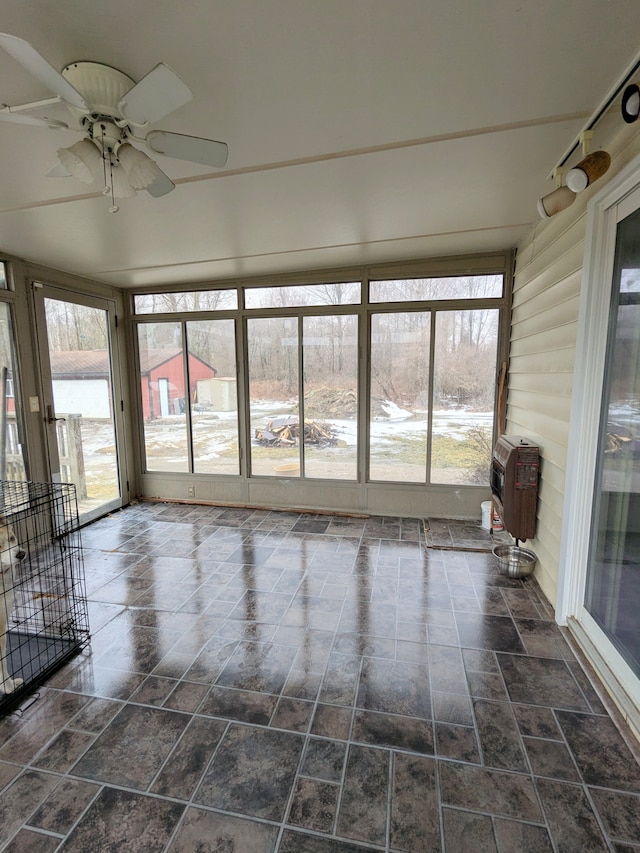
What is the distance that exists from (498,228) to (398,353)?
1498 mm

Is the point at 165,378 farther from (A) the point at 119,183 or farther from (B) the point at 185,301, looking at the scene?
(A) the point at 119,183

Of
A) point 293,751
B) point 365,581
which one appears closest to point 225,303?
point 365,581

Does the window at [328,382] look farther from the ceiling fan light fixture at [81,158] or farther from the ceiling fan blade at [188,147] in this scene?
the ceiling fan light fixture at [81,158]

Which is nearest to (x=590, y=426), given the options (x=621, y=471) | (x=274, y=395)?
(x=621, y=471)

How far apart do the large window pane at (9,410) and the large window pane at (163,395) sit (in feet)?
5.23

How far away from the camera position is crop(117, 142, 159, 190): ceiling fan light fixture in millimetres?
1518

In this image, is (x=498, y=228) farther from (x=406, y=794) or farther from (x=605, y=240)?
(x=406, y=794)

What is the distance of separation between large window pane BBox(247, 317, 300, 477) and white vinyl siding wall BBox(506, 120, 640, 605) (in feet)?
7.81

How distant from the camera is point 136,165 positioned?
5.03 ft

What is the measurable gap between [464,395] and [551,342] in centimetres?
139

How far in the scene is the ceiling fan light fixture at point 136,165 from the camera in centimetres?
152

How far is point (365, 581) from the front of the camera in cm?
312

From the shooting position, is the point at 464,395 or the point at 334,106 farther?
the point at 464,395

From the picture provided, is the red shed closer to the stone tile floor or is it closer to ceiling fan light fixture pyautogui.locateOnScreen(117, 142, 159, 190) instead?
the stone tile floor
